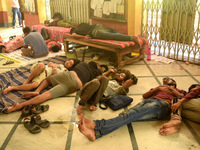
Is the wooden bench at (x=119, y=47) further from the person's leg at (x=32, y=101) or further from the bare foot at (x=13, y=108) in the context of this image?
the bare foot at (x=13, y=108)

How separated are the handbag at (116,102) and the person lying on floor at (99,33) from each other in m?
1.73

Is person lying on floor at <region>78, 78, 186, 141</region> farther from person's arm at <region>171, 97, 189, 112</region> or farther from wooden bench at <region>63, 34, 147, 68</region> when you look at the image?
wooden bench at <region>63, 34, 147, 68</region>

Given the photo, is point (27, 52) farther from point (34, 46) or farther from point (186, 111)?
point (186, 111)

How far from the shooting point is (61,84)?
2887 mm

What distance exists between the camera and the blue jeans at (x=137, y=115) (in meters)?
2.06

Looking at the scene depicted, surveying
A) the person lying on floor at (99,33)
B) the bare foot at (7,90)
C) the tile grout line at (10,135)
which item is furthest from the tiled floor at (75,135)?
the person lying on floor at (99,33)

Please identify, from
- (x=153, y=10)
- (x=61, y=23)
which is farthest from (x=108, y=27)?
(x=61, y=23)

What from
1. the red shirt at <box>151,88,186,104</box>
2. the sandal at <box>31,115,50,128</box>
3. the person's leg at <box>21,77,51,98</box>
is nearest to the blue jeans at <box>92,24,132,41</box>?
the person's leg at <box>21,77,51,98</box>

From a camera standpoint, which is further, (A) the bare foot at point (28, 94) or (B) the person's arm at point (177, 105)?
(A) the bare foot at point (28, 94)

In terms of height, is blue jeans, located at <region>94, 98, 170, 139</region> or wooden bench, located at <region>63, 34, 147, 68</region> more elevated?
wooden bench, located at <region>63, 34, 147, 68</region>

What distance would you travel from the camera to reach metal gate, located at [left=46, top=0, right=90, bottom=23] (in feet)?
20.0

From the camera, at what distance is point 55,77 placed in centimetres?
297

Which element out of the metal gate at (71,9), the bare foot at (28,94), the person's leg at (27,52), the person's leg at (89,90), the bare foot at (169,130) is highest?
the metal gate at (71,9)

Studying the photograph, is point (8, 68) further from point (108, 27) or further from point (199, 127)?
point (199, 127)
